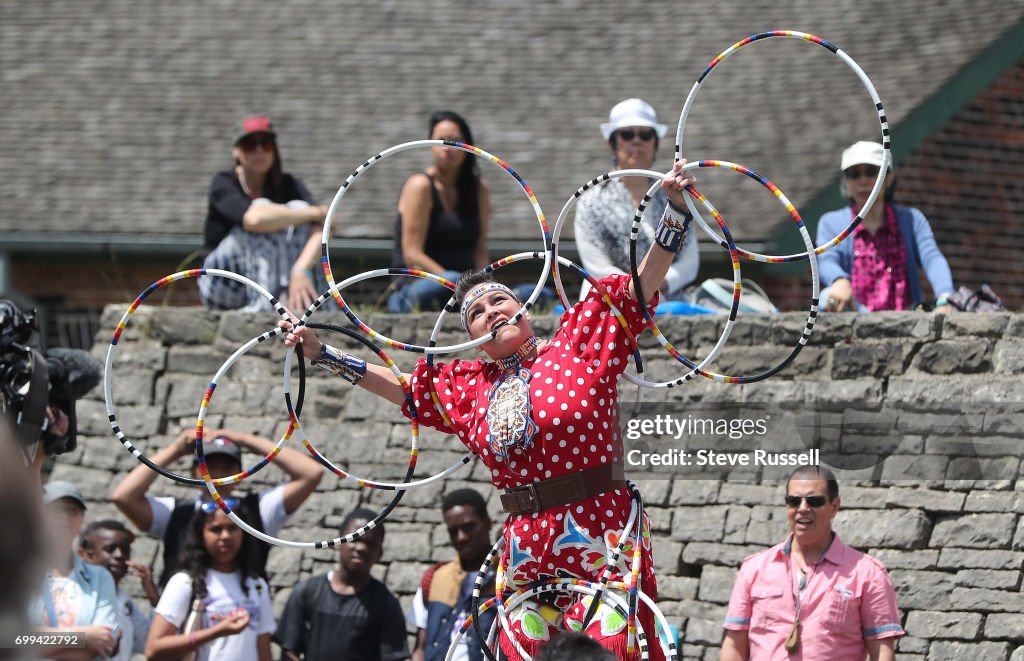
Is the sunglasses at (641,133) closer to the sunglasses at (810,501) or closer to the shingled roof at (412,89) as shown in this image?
the sunglasses at (810,501)

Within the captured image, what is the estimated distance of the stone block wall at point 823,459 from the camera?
7.44 metres

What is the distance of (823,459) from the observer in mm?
7953

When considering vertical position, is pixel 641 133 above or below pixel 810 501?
above

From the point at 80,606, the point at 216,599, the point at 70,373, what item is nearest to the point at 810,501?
the point at 216,599

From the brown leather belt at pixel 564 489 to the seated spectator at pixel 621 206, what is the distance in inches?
110

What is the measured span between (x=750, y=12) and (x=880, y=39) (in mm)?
1843

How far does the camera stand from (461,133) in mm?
8891

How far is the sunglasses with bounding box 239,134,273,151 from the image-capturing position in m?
9.27

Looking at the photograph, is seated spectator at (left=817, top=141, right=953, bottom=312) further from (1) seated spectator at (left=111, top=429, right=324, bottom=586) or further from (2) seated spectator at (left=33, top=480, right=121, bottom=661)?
(2) seated spectator at (left=33, top=480, right=121, bottom=661)

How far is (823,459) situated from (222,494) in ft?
10.5

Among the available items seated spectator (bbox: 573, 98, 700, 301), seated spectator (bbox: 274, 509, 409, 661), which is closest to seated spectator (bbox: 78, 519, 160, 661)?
seated spectator (bbox: 274, 509, 409, 661)

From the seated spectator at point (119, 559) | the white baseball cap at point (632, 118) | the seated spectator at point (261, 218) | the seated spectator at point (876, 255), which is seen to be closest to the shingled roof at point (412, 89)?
the seated spectator at point (876, 255)

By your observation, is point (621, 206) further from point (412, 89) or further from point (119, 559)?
point (412, 89)

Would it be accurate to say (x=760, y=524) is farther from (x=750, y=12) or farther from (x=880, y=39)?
(x=750, y=12)
